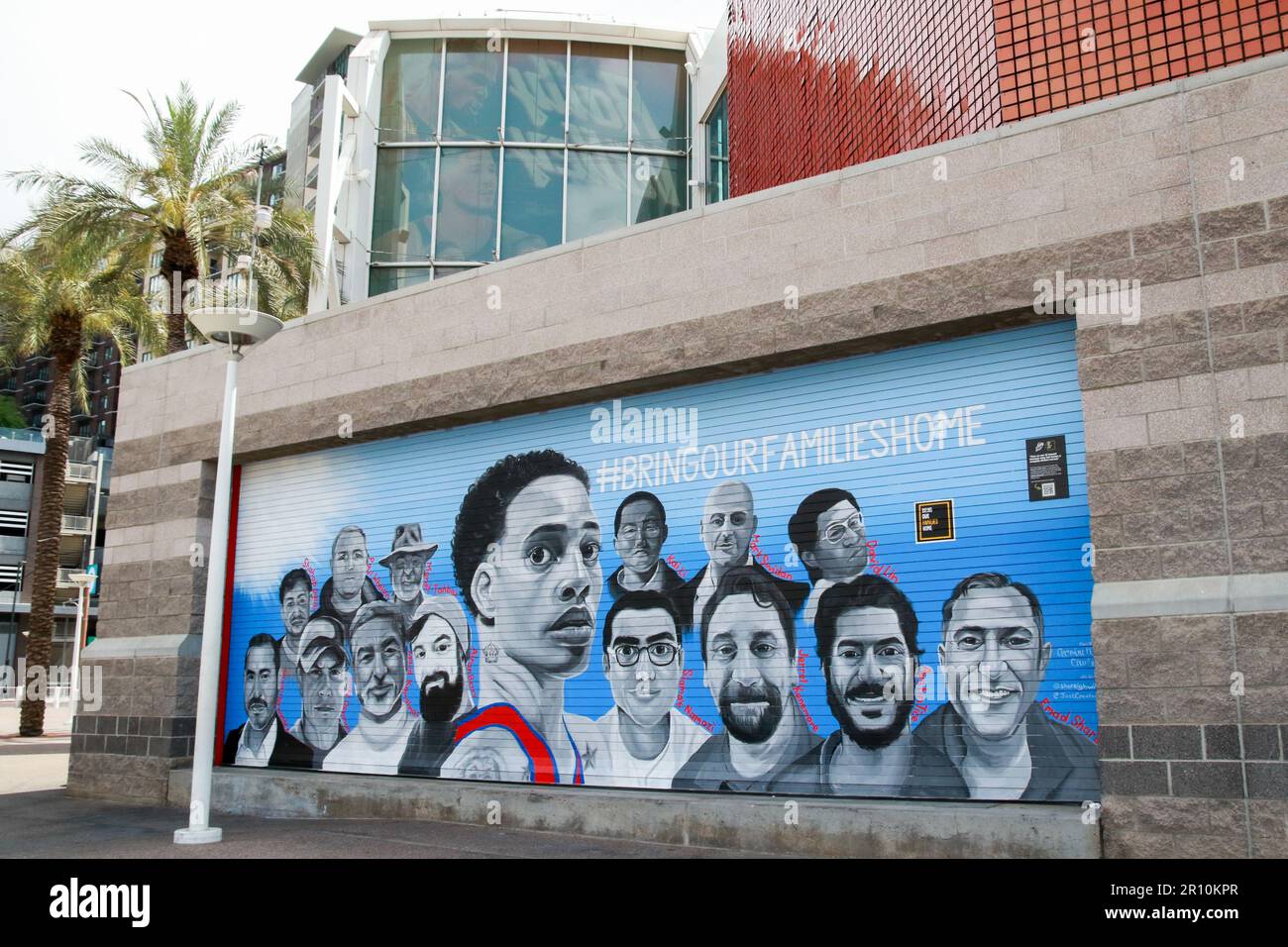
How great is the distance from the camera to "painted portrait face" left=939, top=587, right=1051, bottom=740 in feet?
26.0

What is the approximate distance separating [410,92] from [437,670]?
23398mm

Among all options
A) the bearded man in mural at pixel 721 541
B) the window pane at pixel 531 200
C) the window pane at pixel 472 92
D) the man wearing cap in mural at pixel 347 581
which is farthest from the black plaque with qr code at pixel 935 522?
the window pane at pixel 472 92

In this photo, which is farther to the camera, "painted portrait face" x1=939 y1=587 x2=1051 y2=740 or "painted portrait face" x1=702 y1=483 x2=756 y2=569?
"painted portrait face" x1=702 y1=483 x2=756 y2=569

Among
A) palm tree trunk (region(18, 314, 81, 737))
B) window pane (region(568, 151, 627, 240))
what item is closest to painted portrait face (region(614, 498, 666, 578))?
palm tree trunk (region(18, 314, 81, 737))

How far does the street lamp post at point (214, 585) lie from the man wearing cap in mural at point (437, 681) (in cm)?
210

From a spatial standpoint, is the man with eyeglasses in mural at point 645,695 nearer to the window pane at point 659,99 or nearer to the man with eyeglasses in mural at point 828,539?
the man with eyeglasses in mural at point 828,539

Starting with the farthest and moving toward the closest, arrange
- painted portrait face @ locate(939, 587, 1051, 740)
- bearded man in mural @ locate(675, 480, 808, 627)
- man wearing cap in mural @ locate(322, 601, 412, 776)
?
man wearing cap in mural @ locate(322, 601, 412, 776)
bearded man in mural @ locate(675, 480, 808, 627)
painted portrait face @ locate(939, 587, 1051, 740)

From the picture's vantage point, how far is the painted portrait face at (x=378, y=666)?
1134cm

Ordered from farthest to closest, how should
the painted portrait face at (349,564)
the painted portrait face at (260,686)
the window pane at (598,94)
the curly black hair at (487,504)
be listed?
the window pane at (598,94)
the painted portrait face at (260,686)
the painted portrait face at (349,564)
the curly black hair at (487,504)

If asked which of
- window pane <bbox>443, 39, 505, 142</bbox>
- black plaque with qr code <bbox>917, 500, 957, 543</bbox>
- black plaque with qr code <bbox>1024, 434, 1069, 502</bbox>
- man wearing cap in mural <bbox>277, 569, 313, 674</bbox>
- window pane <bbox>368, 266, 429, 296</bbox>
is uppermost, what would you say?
window pane <bbox>443, 39, 505, 142</bbox>

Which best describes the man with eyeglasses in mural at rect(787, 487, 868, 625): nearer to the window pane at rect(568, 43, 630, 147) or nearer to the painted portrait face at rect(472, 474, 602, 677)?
the painted portrait face at rect(472, 474, 602, 677)

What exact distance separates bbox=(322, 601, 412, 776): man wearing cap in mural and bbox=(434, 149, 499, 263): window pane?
1833 centimetres
